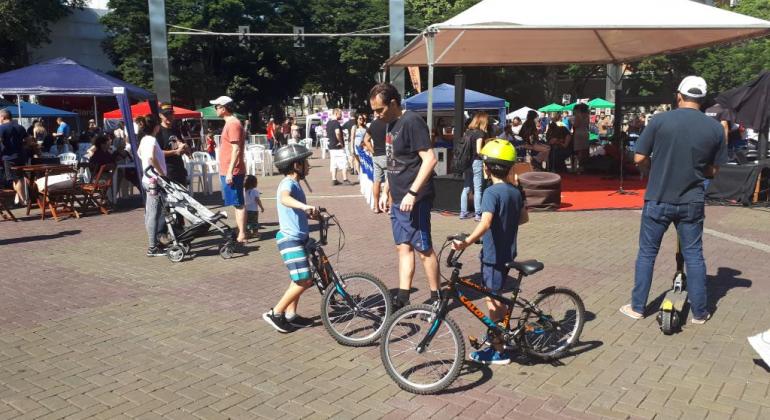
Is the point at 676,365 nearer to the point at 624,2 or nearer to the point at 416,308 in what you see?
the point at 416,308

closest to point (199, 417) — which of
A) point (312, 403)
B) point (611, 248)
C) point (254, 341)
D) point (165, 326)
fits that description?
point (312, 403)

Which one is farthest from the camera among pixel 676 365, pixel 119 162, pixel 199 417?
pixel 119 162

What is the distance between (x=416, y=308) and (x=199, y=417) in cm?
141

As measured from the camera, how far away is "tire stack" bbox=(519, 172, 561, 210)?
35.6ft

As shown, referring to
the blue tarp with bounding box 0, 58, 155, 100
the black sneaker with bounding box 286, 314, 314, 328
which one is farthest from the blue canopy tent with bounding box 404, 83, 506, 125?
the black sneaker with bounding box 286, 314, 314, 328

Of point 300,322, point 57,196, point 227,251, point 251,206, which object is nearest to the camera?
point 300,322

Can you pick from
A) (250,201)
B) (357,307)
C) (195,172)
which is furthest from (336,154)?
(357,307)

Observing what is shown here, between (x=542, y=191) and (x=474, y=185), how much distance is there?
57.5 inches

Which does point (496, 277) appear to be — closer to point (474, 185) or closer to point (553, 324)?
point (553, 324)

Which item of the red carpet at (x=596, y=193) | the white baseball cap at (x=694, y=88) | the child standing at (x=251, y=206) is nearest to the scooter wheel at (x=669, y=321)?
the white baseball cap at (x=694, y=88)

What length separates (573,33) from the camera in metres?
13.2

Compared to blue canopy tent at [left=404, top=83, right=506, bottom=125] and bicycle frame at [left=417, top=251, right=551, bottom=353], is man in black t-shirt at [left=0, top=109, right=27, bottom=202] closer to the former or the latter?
blue canopy tent at [left=404, top=83, right=506, bottom=125]

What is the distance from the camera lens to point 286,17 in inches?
1745

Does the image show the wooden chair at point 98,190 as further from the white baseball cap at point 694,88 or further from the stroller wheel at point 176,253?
the white baseball cap at point 694,88
